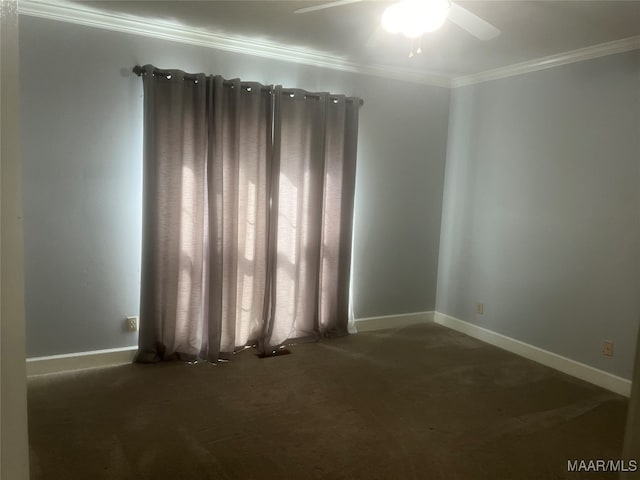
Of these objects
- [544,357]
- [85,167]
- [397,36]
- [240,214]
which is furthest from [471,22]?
[544,357]

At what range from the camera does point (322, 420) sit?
267cm

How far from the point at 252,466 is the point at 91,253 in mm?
1864

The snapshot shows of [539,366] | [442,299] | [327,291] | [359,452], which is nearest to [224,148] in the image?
[327,291]

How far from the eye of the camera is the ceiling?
2662mm

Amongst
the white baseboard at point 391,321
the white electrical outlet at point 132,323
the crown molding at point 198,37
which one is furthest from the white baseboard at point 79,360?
the crown molding at point 198,37

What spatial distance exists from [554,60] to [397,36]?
1.26 metres

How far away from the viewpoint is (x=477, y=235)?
424 centimetres

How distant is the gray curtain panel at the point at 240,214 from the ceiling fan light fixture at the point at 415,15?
1.59 m

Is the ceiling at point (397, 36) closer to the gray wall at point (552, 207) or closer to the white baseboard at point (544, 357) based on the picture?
the gray wall at point (552, 207)

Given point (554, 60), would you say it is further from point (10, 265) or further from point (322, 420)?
point (10, 265)

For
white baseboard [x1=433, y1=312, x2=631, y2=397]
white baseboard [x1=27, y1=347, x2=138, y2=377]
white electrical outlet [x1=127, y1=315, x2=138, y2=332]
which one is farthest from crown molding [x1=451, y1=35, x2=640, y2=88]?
white baseboard [x1=27, y1=347, x2=138, y2=377]

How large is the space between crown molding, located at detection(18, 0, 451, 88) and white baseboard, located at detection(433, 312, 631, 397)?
229cm

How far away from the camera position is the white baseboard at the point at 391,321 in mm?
4309

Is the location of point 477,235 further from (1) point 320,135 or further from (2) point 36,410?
(2) point 36,410
